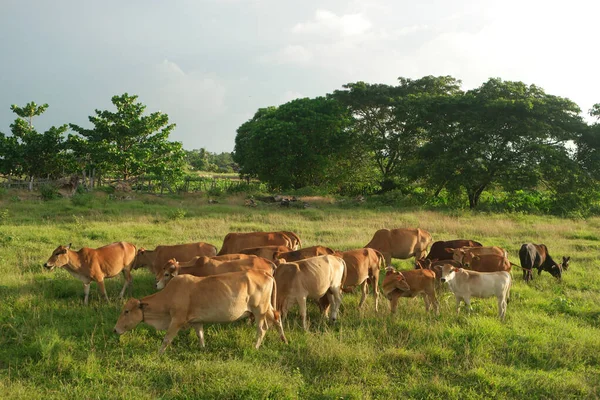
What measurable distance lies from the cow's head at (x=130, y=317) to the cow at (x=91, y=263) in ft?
7.93

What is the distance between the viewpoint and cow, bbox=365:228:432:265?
11.9m

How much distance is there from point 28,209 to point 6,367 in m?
16.5

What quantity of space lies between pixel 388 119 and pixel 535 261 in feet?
73.2

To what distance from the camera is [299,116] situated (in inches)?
1287

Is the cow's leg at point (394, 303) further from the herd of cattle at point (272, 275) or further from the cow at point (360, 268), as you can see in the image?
the cow at point (360, 268)

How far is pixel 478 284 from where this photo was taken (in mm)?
8430

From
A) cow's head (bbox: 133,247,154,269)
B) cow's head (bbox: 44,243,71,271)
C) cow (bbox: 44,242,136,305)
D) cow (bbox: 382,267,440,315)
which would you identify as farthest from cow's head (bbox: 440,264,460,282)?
cow's head (bbox: 44,243,71,271)

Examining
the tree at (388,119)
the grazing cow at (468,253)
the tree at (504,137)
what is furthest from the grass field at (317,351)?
the tree at (388,119)

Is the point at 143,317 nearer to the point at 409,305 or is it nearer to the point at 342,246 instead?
the point at 409,305

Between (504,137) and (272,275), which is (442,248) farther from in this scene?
(504,137)

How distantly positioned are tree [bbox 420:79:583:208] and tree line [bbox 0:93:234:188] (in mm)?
17731

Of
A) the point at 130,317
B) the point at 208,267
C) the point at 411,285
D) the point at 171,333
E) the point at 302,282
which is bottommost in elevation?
the point at 171,333

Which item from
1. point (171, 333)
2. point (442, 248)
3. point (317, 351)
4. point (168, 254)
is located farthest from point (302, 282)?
point (442, 248)

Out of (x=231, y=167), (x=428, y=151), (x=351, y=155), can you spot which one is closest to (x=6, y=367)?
(x=428, y=151)
